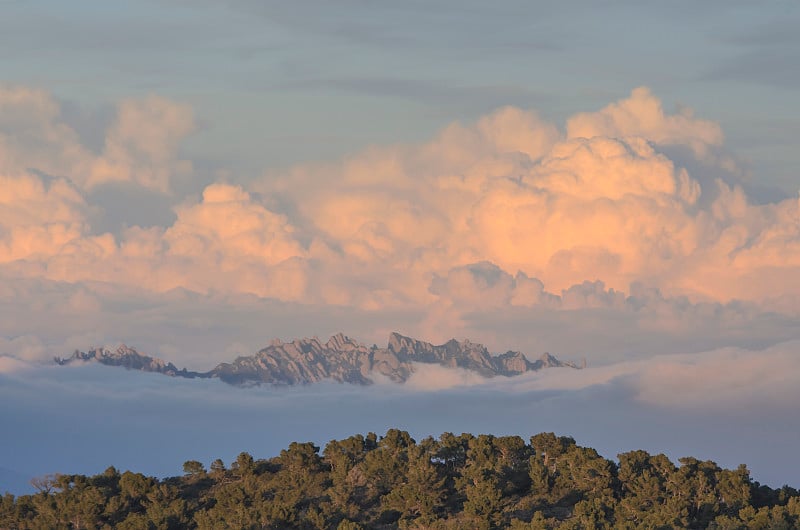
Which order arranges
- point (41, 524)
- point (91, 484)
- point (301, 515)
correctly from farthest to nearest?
point (91, 484), point (41, 524), point (301, 515)

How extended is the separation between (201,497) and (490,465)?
37.0m

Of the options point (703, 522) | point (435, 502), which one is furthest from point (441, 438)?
point (703, 522)

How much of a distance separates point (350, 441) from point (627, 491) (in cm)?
3916

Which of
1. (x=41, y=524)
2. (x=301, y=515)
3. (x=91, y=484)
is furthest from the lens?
(x=91, y=484)

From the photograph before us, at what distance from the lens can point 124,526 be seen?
6275 inches

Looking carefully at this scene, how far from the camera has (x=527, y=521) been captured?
532 ft

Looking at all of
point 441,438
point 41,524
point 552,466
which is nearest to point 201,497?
point 41,524

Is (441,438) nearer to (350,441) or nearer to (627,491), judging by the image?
(350,441)

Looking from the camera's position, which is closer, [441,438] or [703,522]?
[703,522]

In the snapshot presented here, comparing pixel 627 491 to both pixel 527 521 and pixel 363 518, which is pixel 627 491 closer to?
pixel 527 521

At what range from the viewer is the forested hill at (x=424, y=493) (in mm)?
155375

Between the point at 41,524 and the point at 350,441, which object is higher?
the point at 350,441

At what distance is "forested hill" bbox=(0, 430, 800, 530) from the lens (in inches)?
6117

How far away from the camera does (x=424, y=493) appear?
163125 mm
